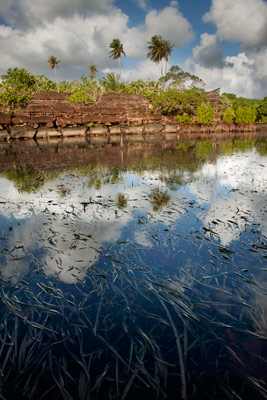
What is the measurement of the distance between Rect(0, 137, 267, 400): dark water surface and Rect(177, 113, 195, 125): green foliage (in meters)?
38.3

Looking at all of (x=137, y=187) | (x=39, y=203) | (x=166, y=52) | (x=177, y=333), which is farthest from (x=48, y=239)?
(x=166, y=52)

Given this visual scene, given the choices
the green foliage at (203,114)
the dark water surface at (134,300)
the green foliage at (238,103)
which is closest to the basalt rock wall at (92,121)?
the green foliage at (203,114)

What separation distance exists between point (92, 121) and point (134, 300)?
3540 centimetres

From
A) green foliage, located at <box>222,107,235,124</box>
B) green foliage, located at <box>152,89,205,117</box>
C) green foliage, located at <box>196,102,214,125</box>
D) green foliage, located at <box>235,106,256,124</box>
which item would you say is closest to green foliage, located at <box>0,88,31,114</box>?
green foliage, located at <box>152,89,205,117</box>

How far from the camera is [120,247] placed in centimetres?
398

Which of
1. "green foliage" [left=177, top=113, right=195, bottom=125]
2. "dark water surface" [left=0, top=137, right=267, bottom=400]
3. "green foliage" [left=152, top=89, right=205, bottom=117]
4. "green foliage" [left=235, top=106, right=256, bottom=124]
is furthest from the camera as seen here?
"green foliage" [left=235, top=106, right=256, bottom=124]

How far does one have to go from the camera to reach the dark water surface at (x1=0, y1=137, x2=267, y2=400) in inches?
76.3

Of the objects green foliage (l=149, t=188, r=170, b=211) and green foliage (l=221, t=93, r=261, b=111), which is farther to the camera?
green foliage (l=221, t=93, r=261, b=111)

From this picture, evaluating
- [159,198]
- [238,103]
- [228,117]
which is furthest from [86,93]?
[238,103]

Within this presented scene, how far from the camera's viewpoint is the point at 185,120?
1630 inches

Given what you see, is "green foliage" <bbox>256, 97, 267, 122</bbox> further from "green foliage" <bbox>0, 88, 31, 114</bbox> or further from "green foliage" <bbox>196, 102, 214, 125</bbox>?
"green foliage" <bbox>0, 88, 31, 114</bbox>

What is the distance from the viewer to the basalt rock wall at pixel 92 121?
29.5 metres

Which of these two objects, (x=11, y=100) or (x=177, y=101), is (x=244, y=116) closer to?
(x=177, y=101)

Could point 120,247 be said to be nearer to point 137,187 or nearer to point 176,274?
point 176,274
